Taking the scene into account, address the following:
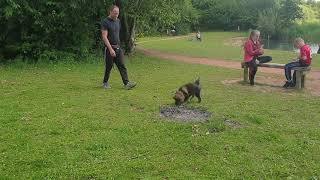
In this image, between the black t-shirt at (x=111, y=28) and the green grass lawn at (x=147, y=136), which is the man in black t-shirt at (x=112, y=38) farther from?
the green grass lawn at (x=147, y=136)

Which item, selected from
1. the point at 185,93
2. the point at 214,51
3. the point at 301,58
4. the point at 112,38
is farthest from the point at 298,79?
the point at 214,51

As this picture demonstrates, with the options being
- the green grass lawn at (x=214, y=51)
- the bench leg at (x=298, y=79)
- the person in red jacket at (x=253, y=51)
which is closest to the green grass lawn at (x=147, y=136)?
the bench leg at (x=298, y=79)

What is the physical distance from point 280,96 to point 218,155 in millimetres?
5337

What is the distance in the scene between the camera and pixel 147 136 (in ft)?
24.2

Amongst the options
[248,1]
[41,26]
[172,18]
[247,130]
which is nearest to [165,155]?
[247,130]

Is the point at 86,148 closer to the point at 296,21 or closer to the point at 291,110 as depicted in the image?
the point at 291,110

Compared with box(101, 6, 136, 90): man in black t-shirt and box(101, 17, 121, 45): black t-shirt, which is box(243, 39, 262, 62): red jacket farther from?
box(101, 17, 121, 45): black t-shirt

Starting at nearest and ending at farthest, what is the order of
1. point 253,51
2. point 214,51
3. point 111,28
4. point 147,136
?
point 147,136
point 111,28
point 253,51
point 214,51

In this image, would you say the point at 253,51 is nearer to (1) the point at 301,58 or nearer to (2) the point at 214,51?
(1) the point at 301,58

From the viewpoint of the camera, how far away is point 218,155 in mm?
6617

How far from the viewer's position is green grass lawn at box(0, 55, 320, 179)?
19.9 ft

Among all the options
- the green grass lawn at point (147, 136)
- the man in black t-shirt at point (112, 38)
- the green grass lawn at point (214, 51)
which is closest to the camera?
the green grass lawn at point (147, 136)

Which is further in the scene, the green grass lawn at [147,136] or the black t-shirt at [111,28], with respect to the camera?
the black t-shirt at [111,28]

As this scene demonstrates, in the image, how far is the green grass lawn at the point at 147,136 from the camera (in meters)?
6.05
